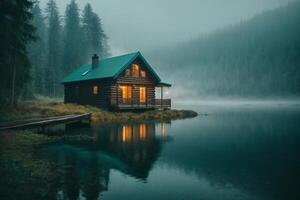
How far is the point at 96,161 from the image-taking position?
11.1 meters

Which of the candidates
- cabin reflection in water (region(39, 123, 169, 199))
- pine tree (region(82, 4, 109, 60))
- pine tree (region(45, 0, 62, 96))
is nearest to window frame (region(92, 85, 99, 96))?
cabin reflection in water (region(39, 123, 169, 199))

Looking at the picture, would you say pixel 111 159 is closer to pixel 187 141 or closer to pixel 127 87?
pixel 187 141

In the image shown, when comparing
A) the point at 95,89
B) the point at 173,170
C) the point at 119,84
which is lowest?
the point at 173,170

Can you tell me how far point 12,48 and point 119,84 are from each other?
13276 mm

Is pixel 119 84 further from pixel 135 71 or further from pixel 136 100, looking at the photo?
pixel 136 100

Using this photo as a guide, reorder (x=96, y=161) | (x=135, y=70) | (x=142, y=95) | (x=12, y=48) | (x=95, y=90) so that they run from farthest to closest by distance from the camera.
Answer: (x=142, y=95), (x=95, y=90), (x=135, y=70), (x=12, y=48), (x=96, y=161)

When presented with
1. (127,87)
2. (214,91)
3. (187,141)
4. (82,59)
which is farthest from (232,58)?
(187,141)

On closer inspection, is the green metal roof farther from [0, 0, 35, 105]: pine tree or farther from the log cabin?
[0, 0, 35, 105]: pine tree

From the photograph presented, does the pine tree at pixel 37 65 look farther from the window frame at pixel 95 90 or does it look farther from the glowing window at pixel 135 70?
the glowing window at pixel 135 70

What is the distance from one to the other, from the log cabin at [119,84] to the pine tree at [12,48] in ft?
31.1

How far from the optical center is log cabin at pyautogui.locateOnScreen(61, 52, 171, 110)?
34.2m

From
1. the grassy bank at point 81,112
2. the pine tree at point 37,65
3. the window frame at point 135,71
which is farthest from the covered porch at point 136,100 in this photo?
the pine tree at point 37,65

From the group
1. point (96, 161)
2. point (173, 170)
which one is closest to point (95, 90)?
point (96, 161)

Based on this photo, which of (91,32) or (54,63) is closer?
(54,63)
